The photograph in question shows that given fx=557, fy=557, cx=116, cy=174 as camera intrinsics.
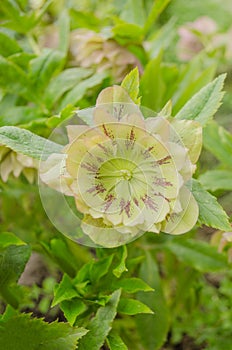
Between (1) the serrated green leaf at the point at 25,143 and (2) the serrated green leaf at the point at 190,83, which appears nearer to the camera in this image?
(1) the serrated green leaf at the point at 25,143

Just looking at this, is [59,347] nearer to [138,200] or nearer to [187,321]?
[138,200]

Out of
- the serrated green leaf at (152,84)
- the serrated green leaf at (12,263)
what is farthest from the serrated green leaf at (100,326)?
the serrated green leaf at (152,84)

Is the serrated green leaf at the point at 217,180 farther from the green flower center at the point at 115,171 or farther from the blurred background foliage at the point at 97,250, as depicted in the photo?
the green flower center at the point at 115,171

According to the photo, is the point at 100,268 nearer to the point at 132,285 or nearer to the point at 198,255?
the point at 132,285

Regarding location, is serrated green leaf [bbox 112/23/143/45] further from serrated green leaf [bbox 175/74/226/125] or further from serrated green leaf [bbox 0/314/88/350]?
serrated green leaf [bbox 0/314/88/350]

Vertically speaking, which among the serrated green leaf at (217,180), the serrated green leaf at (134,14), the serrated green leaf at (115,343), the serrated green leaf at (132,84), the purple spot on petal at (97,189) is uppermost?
the serrated green leaf at (132,84)

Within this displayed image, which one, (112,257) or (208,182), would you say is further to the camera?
(208,182)

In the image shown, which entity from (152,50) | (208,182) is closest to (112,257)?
(208,182)
